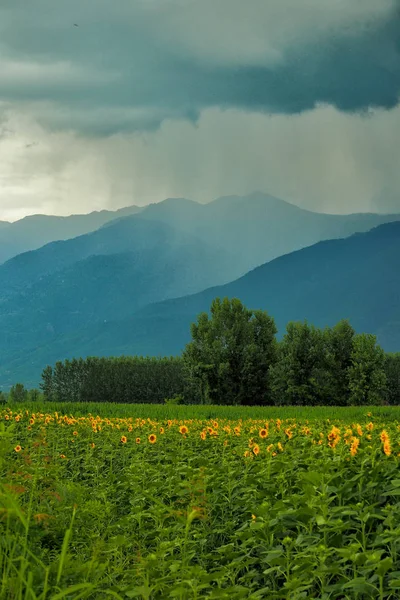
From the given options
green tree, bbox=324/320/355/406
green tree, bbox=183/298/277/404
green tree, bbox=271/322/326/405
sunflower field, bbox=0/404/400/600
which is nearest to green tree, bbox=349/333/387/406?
green tree, bbox=324/320/355/406

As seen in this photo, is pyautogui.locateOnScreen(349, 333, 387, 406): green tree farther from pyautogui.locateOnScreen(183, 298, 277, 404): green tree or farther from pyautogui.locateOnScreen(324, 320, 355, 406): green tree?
pyautogui.locateOnScreen(183, 298, 277, 404): green tree

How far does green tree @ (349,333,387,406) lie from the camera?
38406mm

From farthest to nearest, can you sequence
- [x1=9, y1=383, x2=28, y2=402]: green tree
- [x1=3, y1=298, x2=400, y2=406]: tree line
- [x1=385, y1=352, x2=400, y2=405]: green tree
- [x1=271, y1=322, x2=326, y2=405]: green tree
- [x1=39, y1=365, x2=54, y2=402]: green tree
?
1. [x1=39, y1=365, x2=54, y2=402]: green tree
2. [x1=385, y1=352, x2=400, y2=405]: green tree
3. [x1=9, y1=383, x2=28, y2=402]: green tree
4. [x1=271, y1=322, x2=326, y2=405]: green tree
5. [x1=3, y1=298, x2=400, y2=406]: tree line

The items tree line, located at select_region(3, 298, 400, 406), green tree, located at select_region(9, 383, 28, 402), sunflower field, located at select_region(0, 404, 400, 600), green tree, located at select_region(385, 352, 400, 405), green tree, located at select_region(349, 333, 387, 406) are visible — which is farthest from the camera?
green tree, located at select_region(385, 352, 400, 405)

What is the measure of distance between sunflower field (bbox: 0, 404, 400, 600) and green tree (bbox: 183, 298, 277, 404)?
3105 cm

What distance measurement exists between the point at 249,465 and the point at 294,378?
33.0 meters

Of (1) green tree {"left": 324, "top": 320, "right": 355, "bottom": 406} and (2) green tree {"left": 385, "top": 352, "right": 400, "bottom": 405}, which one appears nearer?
(1) green tree {"left": 324, "top": 320, "right": 355, "bottom": 406}

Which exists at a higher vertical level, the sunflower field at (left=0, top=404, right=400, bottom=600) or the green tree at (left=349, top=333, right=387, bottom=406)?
the green tree at (left=349, top=333, right=387, bottom=406)

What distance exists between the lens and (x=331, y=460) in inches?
253

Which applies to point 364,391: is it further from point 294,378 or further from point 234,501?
point 234,501

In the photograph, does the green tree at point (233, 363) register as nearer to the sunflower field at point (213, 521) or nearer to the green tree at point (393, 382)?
the green tree at point (393, 382)

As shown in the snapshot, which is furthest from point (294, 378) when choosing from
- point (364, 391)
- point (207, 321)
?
point (207, 321)

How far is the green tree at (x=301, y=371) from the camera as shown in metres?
39.6

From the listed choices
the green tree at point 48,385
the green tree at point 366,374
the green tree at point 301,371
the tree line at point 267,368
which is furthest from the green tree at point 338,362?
the green tree at point 48,385
